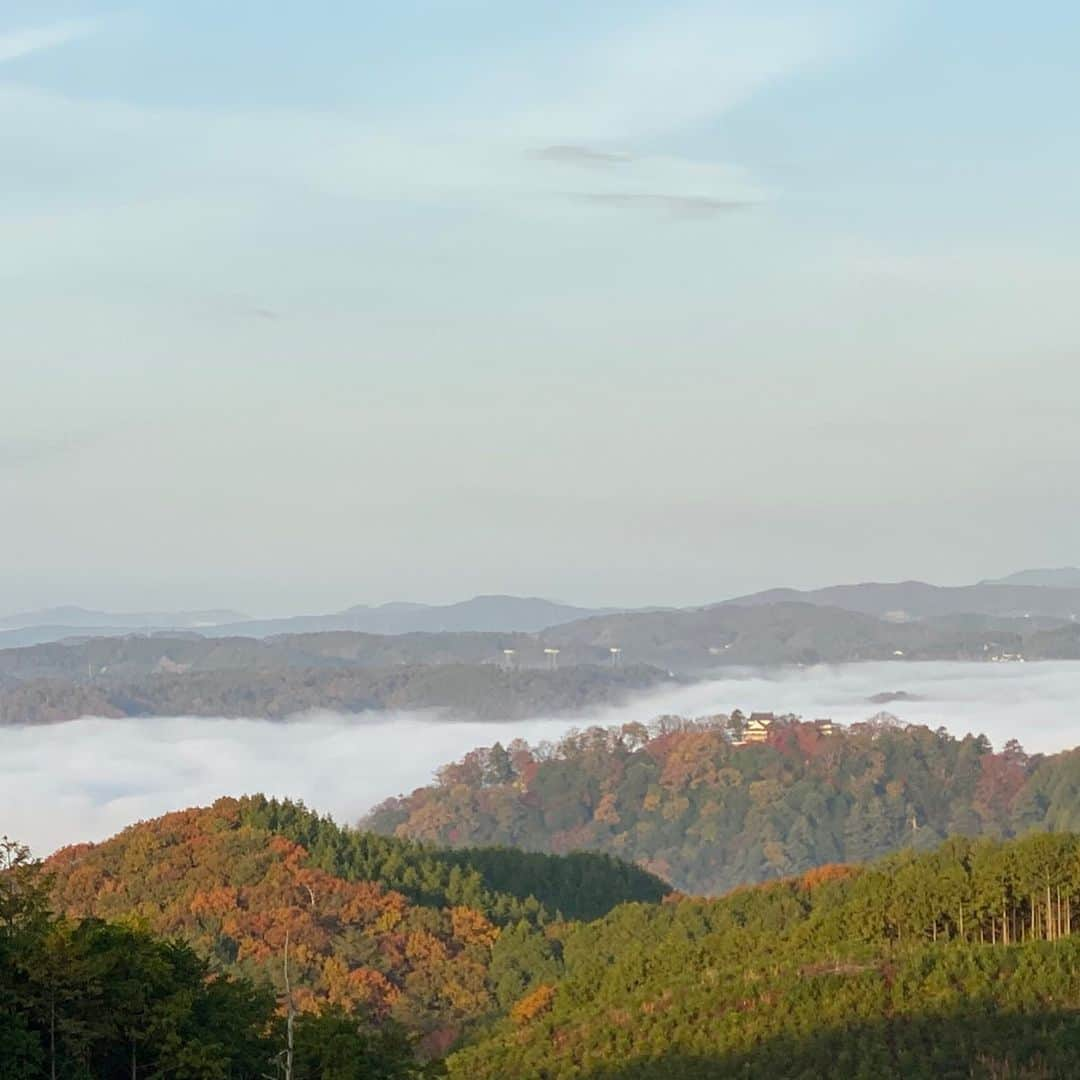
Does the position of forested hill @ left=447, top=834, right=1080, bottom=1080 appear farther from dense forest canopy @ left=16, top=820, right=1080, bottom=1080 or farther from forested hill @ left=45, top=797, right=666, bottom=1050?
forested hill @ left=45, top=797, right=666, bottom=1050

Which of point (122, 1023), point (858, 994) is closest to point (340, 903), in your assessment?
point (858, 994)

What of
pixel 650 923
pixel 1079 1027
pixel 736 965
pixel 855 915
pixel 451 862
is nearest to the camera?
pixel 1079 1027

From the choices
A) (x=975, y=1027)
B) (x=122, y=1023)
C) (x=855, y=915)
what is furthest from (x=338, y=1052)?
(x=855, y=915)

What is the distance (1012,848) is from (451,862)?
4433 centimetres

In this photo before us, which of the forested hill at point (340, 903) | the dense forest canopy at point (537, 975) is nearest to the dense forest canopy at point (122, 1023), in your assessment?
the dense forest canopy at point (537, 975)

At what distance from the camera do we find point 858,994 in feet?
190

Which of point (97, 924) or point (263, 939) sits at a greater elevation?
point (97, 924)

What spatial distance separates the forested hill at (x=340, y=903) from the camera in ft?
300

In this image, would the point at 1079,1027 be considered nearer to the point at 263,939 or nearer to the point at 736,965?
the point at 736,965

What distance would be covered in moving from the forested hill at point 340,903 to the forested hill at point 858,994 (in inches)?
350

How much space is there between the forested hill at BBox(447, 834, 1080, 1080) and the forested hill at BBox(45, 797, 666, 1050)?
889cm

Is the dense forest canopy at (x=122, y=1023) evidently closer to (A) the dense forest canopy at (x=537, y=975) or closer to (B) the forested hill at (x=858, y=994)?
(A) the dense forest canopy at (x=537, y=975)

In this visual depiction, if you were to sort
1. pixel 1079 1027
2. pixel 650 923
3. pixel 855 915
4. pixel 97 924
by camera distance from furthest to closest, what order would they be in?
pixel 650 923 → pixel 855 915 → pixel 1079 1027 → pixel 97 924

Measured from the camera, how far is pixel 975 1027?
54.4 m
